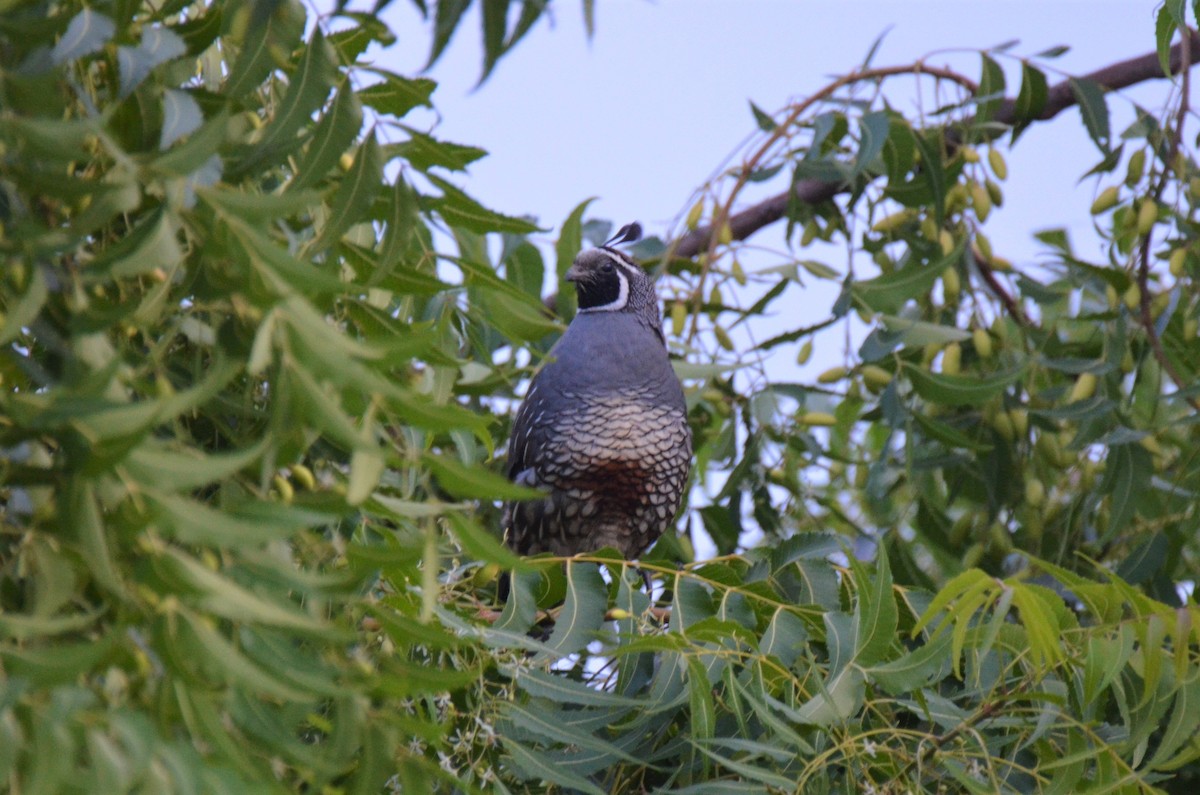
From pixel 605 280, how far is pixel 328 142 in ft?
7.41

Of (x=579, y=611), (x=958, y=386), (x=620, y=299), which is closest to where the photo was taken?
(x=579, y=611)

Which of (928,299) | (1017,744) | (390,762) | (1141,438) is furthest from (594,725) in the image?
Result: (928,299)

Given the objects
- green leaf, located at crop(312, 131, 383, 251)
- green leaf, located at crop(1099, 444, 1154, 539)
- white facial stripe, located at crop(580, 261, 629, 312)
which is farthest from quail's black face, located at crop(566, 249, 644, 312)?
green leaf, located at crop(312, 131, 383, 251)

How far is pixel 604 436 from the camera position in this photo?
3389 mm

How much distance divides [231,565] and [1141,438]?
208 cm

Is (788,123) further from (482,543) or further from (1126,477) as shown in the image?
(482,543)

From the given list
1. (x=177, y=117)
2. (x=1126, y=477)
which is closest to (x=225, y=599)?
(x=177, y=117)

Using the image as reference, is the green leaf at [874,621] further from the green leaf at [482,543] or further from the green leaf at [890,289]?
the green leaf at [890,289]

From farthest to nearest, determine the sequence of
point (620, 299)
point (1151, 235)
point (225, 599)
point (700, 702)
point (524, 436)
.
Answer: point (620, 299), point (524, 436), point (1151, 235), point (700, 702), point (225, 599)

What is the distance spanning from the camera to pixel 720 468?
10.9 feet

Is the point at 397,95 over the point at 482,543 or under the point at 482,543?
over

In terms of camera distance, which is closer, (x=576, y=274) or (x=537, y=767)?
(x=537, y=767)

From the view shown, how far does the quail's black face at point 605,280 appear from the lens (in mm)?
3545

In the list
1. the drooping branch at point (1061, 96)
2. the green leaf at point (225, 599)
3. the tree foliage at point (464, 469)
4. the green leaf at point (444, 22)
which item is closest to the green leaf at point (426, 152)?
the tree foliage at point (464, 469)
